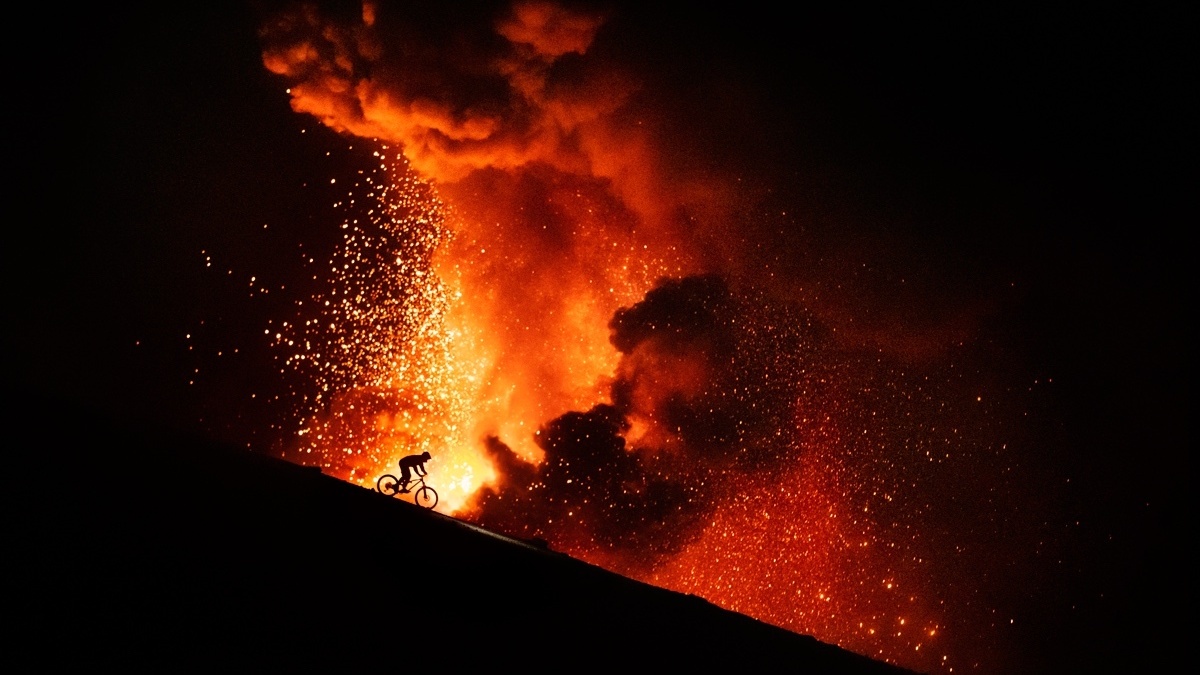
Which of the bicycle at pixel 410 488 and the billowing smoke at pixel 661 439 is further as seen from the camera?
the billowing smoke at pixel 661 439

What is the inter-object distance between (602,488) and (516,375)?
115 inches

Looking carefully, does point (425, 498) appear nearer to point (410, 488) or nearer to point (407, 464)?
point (407, 464)

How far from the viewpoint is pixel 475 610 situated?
10.6 feet

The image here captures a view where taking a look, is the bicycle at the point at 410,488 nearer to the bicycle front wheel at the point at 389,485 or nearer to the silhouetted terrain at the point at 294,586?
the bicycle front wheel at the point at 389,485

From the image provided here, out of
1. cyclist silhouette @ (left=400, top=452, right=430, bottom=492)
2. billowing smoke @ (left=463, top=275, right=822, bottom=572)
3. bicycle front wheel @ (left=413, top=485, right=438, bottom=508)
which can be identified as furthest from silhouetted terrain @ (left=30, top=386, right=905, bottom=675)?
billowing smoke @ (left=463, top=275, right=822, bottom=572)

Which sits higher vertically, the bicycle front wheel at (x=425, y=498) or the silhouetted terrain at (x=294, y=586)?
the bicycle front wheel at (x=425, y=498)

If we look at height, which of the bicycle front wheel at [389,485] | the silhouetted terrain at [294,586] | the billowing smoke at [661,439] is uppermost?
the billowing smoke at [661,439]

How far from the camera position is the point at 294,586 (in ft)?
9.70

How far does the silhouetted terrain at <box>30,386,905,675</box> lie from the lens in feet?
8.49

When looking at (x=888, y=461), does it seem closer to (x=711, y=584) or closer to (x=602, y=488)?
(x=711, y=584)

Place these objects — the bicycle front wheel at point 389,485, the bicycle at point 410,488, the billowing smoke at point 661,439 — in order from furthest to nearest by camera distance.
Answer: the billowing smoke at point 661,439
the bicycle at point 410,488
the bicycle front wheel at point 389,485

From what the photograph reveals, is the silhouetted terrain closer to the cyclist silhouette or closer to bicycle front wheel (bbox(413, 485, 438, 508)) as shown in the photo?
bicycle front wheel (bbox(413, 485, 438, 508))

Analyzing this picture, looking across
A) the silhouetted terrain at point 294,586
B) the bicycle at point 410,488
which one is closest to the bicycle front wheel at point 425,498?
the bicycle at point 410,488

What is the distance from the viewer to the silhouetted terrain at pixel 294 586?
102 inches
